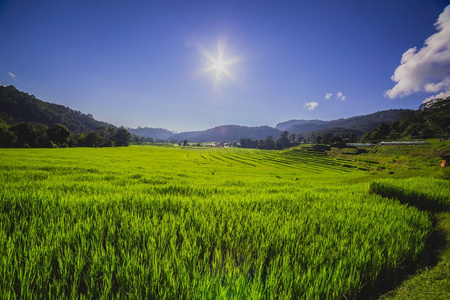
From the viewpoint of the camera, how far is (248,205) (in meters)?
4.85

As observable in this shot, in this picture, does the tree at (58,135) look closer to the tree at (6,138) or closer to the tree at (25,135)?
the tree at (25,135)

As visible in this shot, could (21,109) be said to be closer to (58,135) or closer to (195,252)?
(58,135)

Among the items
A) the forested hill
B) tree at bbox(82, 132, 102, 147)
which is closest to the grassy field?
tree at bbox(82, 132, 102, 147)

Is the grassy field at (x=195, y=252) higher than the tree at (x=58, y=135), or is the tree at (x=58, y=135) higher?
the tree at (x=58, y=135)

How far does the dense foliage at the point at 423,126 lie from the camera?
6869cm

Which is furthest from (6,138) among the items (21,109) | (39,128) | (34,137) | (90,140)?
(21,109)

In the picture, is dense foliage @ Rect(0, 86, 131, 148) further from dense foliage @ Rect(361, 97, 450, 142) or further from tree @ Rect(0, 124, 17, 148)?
dense foliage @ Rect(361, 97, 450, 142)

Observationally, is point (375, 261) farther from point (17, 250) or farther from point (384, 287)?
point (17, 250)

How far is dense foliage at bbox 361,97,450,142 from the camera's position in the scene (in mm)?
68688

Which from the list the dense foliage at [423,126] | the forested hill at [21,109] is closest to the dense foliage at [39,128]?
the forested hill at [21,109]

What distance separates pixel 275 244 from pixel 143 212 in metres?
2.92

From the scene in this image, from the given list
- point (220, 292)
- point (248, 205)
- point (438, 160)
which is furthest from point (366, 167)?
point (220, 292)

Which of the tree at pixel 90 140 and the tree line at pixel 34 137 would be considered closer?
the tree line at pixel 34 137

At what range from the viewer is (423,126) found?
7881 cm
